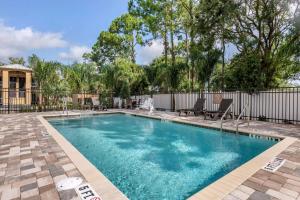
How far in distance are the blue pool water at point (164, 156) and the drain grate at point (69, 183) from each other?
31.6 inches

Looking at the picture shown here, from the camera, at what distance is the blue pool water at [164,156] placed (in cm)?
331

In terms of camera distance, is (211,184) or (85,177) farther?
(85,177)

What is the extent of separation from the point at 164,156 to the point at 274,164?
94.8 inches

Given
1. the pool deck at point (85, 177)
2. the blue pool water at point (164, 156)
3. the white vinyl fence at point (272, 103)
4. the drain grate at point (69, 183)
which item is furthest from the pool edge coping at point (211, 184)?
the white vinyl fence at point (272, 103)

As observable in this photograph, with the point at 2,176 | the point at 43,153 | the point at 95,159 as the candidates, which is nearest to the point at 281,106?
the point at 95,159

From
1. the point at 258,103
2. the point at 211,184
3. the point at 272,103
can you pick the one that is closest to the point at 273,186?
the point at 211,184

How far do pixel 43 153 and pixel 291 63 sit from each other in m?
15.0

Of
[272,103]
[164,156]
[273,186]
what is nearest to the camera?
[273,186]

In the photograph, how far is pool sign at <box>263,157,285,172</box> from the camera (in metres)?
3.11

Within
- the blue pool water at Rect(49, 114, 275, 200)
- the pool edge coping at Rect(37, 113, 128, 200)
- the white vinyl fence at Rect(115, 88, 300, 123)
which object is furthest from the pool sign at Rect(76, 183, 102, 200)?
the white vinyl fence at Rect(115, 88, 300, 123)

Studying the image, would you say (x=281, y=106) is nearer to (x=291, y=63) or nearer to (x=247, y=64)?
(x=247, y=64)

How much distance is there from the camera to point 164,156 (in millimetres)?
4895

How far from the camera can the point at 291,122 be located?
8.14 m

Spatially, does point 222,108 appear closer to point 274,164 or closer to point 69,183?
point 274,164
